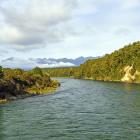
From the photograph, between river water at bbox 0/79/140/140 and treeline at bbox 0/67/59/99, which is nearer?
river water at bbox 0/79/140/140

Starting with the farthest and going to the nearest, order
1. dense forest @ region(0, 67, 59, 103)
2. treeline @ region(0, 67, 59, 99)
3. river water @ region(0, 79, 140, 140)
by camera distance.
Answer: treeline @ region(0, 67, 59, 99) → dense forest @ region(0, 67, 59, 103) → river water @ region(0, 79, 140, 140)

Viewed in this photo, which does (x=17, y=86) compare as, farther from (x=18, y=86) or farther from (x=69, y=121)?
(x=69, y=121)

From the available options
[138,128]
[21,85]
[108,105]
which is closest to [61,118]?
[138,128]

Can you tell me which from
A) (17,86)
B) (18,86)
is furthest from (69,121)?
(18,86)

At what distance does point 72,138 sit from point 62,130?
5.32 meters

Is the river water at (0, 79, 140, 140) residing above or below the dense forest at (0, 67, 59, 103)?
below

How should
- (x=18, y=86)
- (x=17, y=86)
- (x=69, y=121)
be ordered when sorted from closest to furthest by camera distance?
1. (x=69, y=121)
2. (x=17, y=86)
3. (x=18, y=86)

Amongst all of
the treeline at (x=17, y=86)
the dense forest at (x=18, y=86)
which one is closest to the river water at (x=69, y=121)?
the dense forest at (x=18, y=86)

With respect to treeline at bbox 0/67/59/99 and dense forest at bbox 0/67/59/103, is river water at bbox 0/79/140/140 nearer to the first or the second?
dense forest at bbox 0/67/59/103

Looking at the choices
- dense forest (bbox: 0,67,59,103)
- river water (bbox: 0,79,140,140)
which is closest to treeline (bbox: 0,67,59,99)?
dense forest (bbox: 0,67,59,103)

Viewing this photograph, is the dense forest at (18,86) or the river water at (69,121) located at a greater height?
the dense forest at (18,86)

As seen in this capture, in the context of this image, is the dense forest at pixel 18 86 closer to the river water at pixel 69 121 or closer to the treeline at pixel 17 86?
the treeline at pixel 17 86

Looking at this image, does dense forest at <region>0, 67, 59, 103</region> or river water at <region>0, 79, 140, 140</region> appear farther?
dense forest at <region>0, 67, 59, 103</region>

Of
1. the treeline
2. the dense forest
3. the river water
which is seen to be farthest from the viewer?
the treeline
